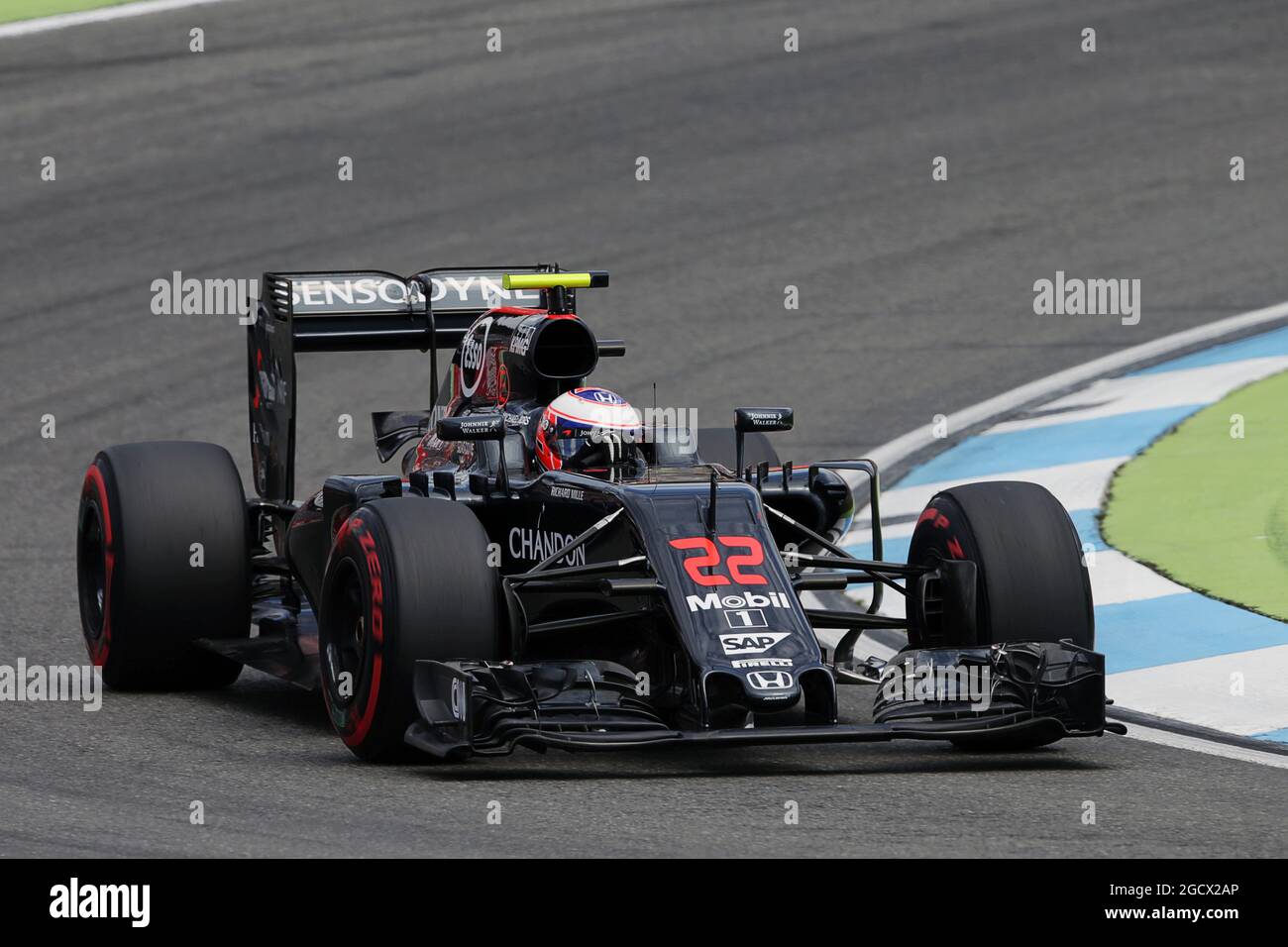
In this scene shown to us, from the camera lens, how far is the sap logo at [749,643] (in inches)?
309

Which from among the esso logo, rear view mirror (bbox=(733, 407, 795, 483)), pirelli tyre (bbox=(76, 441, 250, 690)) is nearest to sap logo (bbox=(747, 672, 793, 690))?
rear view mirror (bbox=(733, 407, 795, 483))

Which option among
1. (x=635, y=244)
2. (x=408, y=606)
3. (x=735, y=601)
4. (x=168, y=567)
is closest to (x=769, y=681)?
(x=735, y=601)

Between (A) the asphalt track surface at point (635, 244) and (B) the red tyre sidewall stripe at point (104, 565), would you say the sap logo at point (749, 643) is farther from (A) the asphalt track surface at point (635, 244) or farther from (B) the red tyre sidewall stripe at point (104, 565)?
(B) the red tyre sidewall stripe at point (104, 565)

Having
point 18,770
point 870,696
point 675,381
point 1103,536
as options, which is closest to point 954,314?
point 675,381

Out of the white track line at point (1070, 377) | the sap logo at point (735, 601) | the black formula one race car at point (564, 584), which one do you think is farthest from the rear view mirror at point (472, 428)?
the white track line at point (1070, 377)

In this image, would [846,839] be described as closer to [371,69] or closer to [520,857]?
[520,857]

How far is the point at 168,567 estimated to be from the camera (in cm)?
970

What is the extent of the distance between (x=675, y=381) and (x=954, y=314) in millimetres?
2358

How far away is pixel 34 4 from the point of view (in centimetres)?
2425

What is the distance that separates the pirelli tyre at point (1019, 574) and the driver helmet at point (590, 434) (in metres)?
1.30

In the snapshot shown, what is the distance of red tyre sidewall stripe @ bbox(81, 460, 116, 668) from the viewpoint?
9.71m

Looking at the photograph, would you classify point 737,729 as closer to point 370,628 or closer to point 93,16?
point 370,628

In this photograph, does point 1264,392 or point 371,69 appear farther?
point 371,69

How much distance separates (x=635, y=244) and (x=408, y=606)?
10320mm
